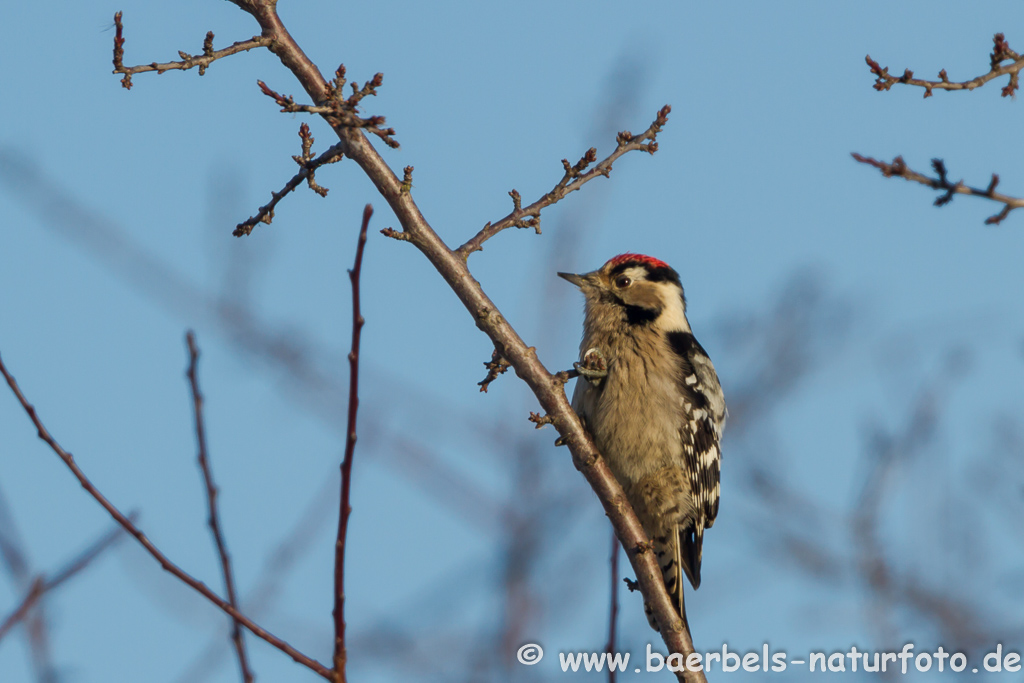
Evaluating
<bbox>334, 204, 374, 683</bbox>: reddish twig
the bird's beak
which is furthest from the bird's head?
<bbox>334, 204, 374, 683</bbox>: reddish twig

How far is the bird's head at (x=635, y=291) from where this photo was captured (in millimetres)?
5223

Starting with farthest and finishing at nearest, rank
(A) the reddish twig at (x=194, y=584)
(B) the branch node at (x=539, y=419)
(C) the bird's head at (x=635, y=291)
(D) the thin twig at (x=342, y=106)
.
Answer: (C) the bird's head at (x=635, y=291), (B) the branch node at (x=539, y=419), (D) the thin twig at (x=342, y=106), (A) the reddish twig at (x=194, y=584)

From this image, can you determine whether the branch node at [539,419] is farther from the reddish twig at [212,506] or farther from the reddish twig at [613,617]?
the reddish twig at [212,506]

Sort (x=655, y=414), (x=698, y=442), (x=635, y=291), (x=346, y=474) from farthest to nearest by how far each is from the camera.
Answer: (x=635, y=291) < (x=698, y=442) < (x=655, y=414) < (x=346, y=474)

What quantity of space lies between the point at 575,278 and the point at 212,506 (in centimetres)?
338

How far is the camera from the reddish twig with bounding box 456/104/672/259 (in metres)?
3.54

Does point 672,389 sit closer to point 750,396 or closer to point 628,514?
point 628,514

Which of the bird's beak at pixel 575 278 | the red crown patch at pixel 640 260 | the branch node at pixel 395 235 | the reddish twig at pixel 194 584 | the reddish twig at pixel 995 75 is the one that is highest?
the red crown patch at pixel 640 260

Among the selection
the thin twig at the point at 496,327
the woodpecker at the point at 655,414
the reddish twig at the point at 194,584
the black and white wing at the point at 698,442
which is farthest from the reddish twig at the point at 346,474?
the black and white wing at the point at 698,442

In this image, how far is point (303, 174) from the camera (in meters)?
3.19

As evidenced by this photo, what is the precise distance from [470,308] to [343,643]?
1782mm

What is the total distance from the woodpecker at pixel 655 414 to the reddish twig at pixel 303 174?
6.19 feet

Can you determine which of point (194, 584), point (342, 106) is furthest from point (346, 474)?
point (342, 106)

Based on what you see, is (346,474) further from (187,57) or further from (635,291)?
(635,291)
